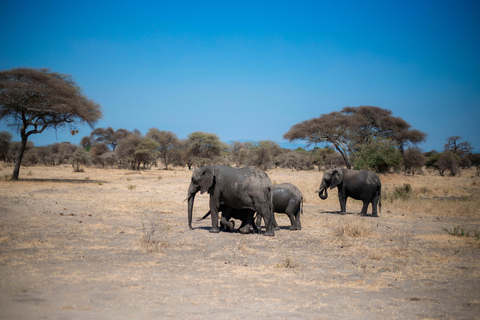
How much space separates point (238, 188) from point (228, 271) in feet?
11.8

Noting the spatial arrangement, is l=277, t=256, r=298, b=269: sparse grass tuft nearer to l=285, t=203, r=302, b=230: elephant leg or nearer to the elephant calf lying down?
the elephant calf lying down

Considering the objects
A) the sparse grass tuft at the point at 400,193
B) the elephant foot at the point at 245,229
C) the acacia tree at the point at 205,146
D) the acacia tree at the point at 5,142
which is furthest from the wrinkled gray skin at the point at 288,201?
the acacia tree at the point at 5,142

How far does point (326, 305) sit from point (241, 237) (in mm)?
4875

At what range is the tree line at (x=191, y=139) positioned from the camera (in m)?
23.9

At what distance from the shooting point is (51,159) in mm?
65125

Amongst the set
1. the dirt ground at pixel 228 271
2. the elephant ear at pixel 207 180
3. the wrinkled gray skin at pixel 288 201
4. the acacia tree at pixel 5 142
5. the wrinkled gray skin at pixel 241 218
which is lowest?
the dirt ground at pixel 228 271

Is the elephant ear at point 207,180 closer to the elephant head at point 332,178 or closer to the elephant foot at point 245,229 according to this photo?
the elephant foot at point 245,229

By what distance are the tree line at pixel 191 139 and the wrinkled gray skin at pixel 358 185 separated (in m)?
7.26

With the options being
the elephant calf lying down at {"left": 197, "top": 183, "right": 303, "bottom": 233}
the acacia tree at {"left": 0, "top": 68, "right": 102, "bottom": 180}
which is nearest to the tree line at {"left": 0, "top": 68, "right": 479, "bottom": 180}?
the acacia tree at {"left": 0, "top": 68, "right": 102, "bottom": 180}

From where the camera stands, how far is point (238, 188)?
10.0 metres

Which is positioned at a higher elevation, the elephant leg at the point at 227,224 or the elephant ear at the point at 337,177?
the elephant ear at the point at 337,177

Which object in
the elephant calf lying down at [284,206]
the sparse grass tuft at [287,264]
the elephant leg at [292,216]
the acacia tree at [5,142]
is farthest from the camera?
the acacia tree at [5,142]

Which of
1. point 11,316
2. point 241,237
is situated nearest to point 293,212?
point 241,237

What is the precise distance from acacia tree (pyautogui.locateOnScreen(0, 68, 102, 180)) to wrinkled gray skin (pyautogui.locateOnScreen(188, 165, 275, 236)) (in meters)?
17.7
